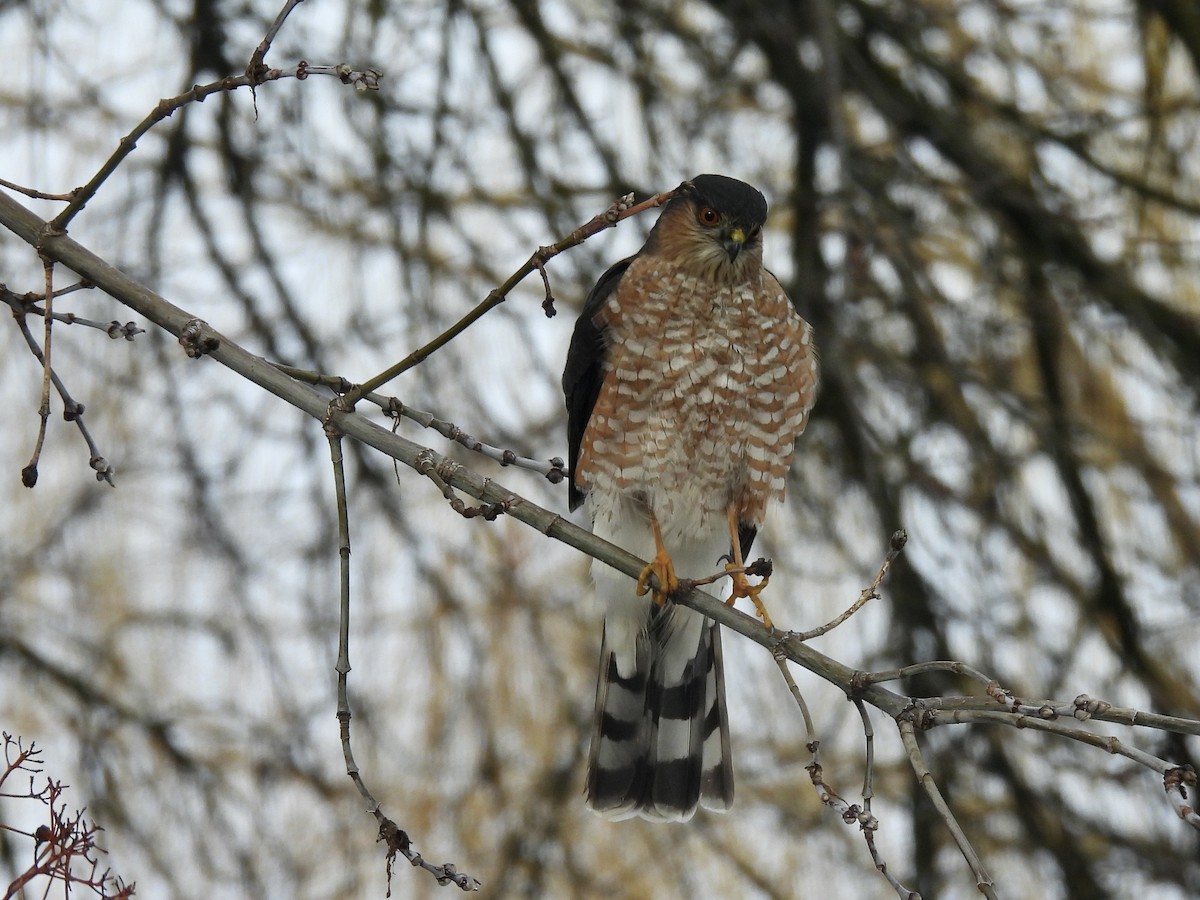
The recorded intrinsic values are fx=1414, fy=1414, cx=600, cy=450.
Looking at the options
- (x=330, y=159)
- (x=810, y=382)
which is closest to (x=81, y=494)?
(x=330, y=159)

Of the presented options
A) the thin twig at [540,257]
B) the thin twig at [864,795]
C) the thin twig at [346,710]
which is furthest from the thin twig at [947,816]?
the thin twig at [540,257]

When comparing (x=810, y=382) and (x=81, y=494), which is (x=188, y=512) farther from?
(x=810, y=382)

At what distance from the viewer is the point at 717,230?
3791 mm

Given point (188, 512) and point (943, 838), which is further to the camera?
point (188, 512)

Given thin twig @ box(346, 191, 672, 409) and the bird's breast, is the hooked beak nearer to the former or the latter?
the bird's breast

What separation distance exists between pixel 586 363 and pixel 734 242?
508 mm

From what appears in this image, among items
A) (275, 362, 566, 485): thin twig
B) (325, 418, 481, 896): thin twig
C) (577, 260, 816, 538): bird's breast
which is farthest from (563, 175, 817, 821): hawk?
(325, 418, 481, 896): thin twig

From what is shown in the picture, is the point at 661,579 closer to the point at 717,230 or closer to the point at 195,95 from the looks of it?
the point at 717,230

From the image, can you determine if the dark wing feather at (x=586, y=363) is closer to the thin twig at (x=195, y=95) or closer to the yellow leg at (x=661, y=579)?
the yellow leg at (x=661, y=579)

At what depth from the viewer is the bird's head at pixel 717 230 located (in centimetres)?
373

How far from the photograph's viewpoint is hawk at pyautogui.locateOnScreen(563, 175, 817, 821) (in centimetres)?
364

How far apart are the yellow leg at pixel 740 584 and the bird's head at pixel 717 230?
25.6 inches

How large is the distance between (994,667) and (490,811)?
1778mm

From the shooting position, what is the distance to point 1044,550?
→ 4914mm
